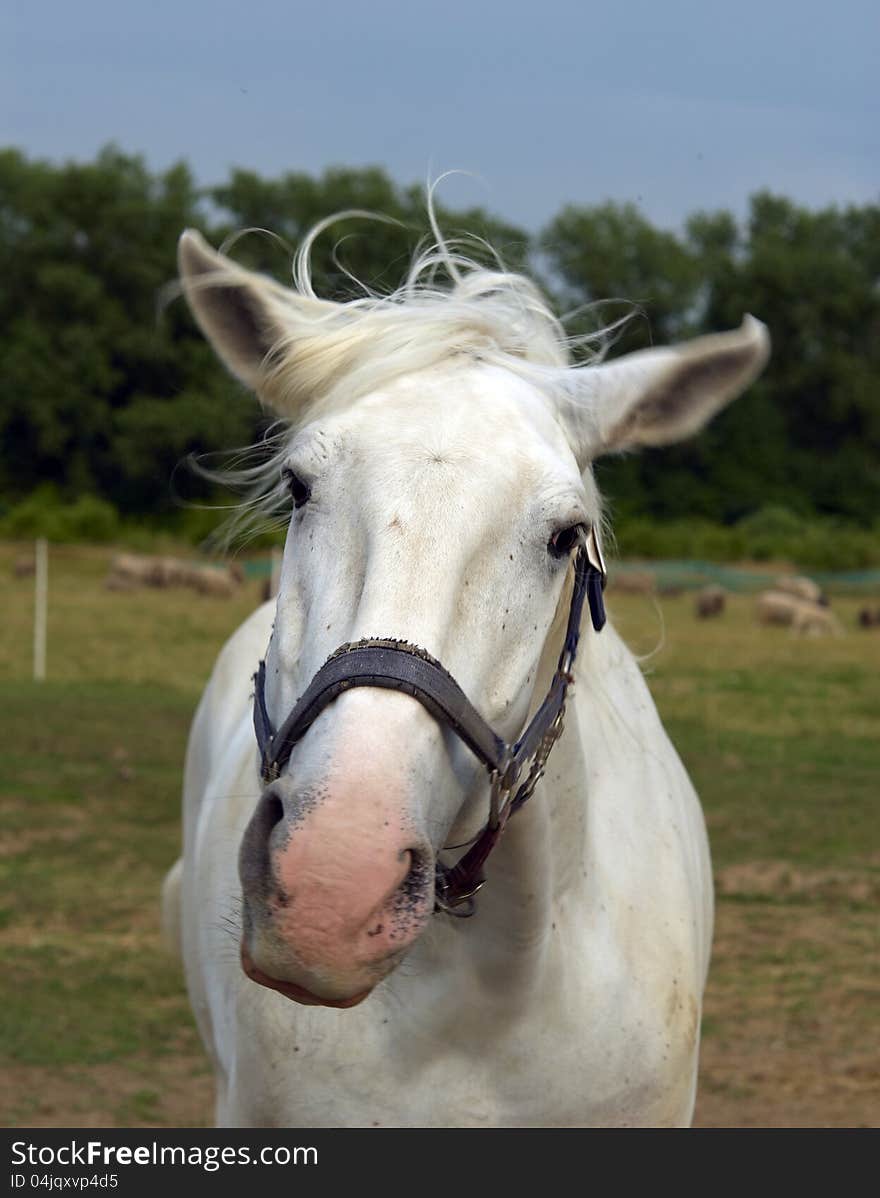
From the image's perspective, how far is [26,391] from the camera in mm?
36906

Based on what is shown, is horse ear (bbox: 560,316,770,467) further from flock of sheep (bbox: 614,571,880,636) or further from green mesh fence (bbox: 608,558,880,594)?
green mesh fence (bbox: 608,558,880,594)

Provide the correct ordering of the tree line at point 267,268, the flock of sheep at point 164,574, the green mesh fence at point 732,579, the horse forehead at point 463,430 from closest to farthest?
the horse forehead at point 463,430
the flock of sheep at point 164,574
the green mesh fence at point 732,579
the tree line at point 267,268

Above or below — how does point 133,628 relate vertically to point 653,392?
below

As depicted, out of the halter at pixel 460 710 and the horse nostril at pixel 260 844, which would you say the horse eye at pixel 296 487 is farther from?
the horse nostril at pixel 260 844

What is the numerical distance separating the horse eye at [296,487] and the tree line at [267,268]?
27765 millimetres

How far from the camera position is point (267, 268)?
96.4 feet

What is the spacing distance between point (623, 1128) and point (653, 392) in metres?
1.39

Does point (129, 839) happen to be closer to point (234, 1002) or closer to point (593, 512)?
point (234, 1002)

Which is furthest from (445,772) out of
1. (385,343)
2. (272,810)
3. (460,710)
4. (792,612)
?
(792,612)

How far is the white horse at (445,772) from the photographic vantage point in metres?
1.80

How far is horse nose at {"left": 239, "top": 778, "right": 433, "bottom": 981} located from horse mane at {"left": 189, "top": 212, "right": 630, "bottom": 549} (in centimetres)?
71

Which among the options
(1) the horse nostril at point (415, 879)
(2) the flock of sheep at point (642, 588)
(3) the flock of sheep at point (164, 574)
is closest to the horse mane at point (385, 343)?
(1) the horse nostril at point (415, 879)

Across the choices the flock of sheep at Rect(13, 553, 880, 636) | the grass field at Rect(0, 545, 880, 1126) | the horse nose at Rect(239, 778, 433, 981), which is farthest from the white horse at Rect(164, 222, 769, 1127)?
the flock of sheep at Rect(13, 553, 880, 636)
